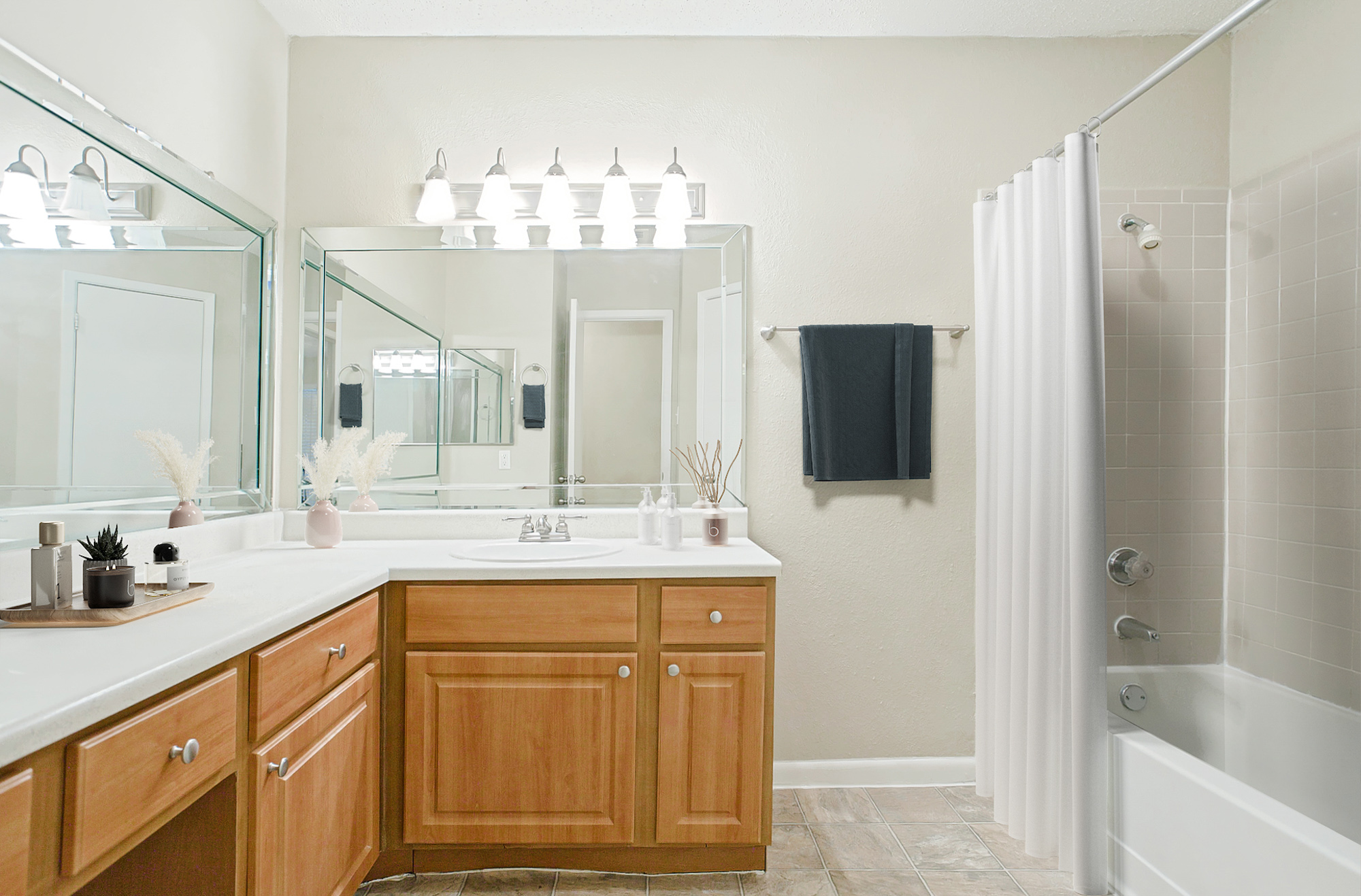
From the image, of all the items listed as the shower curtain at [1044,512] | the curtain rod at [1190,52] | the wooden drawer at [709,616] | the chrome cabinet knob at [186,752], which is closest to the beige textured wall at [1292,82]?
the curtain rod at [1190,52]

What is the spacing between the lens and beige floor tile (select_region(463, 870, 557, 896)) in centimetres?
169

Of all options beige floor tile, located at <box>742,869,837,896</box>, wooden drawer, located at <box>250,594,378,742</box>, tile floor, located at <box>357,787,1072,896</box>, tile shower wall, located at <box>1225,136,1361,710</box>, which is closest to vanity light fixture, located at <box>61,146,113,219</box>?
wooden drawer, located at <box>250,594,378,742</box>

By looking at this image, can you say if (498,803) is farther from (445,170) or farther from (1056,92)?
(1056,92)

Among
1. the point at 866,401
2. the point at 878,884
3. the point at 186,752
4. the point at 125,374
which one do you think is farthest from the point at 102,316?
the point at 878,884

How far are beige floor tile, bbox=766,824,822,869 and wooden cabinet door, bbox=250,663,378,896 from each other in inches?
39.8

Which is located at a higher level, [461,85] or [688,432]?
[461,85]

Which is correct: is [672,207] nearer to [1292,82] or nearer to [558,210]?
[558,210]

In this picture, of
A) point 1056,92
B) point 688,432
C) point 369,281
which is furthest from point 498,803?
point 1056,92

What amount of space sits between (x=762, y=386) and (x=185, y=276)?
1.62 metres

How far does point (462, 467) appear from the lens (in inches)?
89.4

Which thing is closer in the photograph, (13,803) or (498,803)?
(13,803)

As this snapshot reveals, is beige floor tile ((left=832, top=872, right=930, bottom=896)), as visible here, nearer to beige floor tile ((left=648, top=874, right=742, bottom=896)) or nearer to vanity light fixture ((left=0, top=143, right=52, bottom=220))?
beige floor tile ((left=648, top=874, right=742, bottom=896))

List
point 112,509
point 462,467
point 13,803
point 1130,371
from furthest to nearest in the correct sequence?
point 462,467, point 1130,371, point 112,509, point 13,803

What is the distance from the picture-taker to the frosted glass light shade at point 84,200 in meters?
1.35
